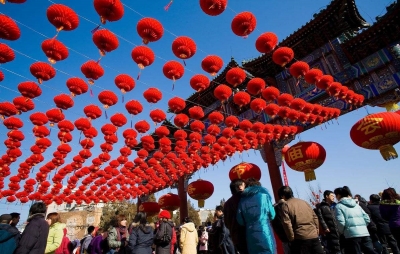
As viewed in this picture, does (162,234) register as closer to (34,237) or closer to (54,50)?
(34,237)

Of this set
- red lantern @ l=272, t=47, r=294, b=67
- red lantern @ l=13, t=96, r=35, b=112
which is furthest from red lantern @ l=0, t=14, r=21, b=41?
red lantern @ l=272, t=47, r=294, b=67

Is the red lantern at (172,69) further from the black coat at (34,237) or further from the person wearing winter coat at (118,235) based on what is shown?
the black coat at (34,237)

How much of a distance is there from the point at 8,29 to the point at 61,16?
0.84 m

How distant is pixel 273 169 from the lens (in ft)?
32.7

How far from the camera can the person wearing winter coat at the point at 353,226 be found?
12.1ft

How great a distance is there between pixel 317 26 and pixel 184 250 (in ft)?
31.4

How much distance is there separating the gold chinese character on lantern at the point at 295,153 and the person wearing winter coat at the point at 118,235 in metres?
5.57

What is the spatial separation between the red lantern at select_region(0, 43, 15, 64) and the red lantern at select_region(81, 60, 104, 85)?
3.92 ft

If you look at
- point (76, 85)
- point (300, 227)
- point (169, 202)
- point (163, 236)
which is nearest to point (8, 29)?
point (76, 85)

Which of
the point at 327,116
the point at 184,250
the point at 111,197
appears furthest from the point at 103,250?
the point at 111,197

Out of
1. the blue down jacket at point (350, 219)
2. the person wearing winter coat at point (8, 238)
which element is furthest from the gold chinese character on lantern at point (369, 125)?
the person wearing winter coat at point (8, 238)

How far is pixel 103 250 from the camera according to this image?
496cm

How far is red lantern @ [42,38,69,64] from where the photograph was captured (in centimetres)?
446

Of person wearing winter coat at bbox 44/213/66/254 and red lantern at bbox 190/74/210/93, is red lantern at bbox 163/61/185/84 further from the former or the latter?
person wearing winter coat at bbox 44/213/66/254
